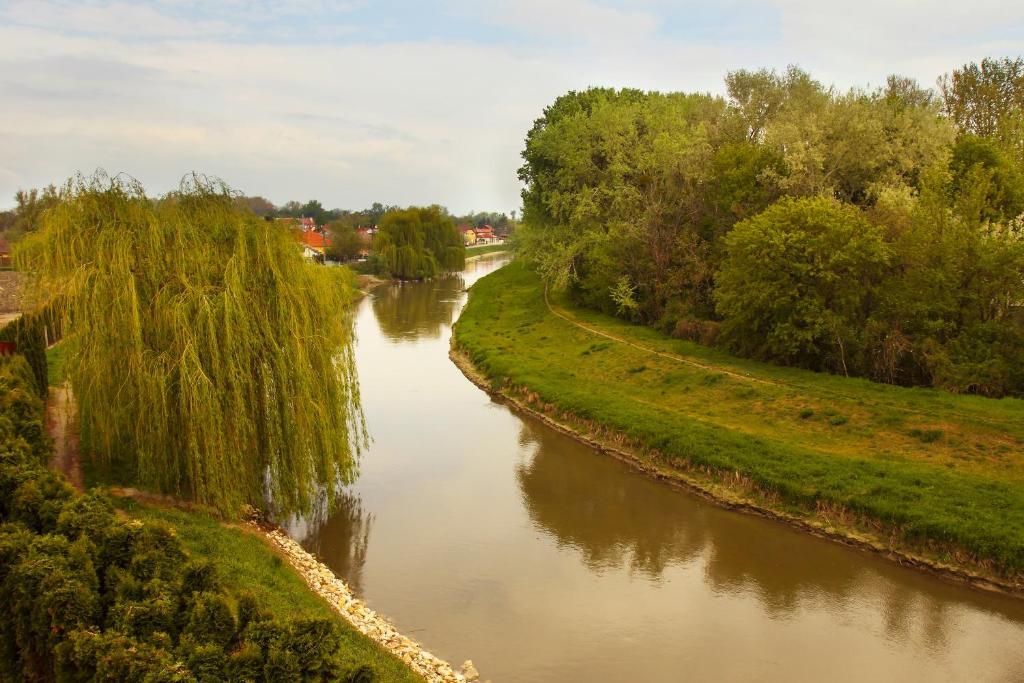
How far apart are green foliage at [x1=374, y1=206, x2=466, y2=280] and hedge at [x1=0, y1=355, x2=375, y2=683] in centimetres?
7008

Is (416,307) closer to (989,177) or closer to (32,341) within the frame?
(32,341)

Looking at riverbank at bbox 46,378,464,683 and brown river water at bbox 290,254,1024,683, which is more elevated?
riverbank at bbox 46,378,464,683

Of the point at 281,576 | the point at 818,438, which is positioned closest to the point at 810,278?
the point at 818,438

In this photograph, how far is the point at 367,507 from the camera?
20.0m

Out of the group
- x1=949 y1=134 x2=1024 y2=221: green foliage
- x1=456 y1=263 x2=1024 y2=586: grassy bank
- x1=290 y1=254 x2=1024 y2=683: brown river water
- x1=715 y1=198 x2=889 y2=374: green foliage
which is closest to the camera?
x1=290 y1=254 x2=1024 y2=683: brown river water

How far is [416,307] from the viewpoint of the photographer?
6238 centimetres

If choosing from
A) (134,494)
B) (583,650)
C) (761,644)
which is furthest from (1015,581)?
(134,494)

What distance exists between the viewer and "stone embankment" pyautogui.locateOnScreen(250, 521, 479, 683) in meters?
13.0

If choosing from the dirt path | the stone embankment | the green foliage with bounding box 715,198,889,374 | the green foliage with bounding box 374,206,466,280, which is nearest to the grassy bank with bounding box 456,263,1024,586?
the green foliage with bounding box 715,198,889,374

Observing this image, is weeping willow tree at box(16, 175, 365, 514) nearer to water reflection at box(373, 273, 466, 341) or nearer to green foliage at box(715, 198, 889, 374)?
green foliage at box(715, 198, 889, 374)

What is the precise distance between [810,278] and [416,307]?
127 ft

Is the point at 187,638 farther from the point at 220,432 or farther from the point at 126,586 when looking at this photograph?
the point at 220,432

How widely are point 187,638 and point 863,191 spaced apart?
36091mm

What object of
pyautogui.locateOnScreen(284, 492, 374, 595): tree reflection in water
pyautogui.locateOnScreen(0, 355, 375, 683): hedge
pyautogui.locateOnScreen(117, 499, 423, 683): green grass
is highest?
pyautogui.locateOnScreen(0, 355, 375, 683): hedge
